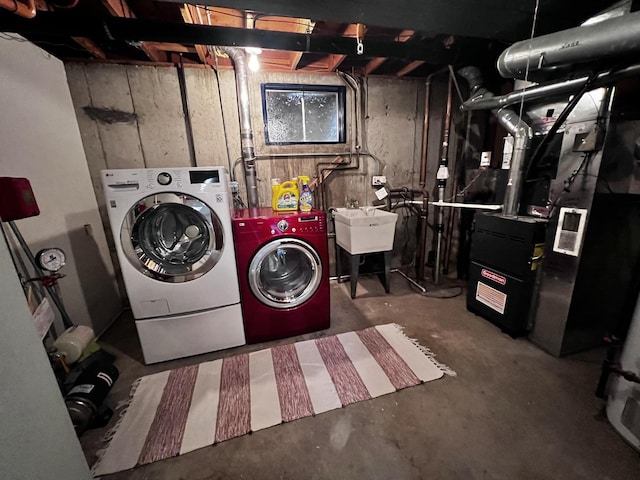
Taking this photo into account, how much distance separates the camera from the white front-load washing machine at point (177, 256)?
149cm

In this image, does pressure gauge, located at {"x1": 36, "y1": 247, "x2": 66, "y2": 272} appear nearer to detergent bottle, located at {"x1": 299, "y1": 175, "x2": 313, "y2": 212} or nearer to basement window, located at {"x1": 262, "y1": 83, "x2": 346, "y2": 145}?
detergent bottle, located at {"x1": 299, "y1": 175, "x2": 313, "y2": 212}

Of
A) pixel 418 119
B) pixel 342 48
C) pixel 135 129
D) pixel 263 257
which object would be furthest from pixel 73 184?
pixel 418 119

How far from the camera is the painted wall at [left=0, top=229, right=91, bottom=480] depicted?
557 millimetres

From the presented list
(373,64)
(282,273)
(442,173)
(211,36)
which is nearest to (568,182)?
(442,173)

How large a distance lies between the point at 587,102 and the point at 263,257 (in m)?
2.20

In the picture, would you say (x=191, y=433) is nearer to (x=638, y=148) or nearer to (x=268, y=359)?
(x=268, y=359)

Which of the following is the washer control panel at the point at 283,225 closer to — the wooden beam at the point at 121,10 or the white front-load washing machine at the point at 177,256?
the white front-load washing machine at the point at 177,256

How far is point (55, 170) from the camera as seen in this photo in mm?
1858

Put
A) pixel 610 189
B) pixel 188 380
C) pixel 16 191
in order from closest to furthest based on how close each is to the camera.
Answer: pixel 16 191 → pixel 610 189 → pixel 188 380

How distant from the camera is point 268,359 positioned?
1765mm

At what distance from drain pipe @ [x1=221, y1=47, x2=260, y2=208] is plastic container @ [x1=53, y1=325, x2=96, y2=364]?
1583mm

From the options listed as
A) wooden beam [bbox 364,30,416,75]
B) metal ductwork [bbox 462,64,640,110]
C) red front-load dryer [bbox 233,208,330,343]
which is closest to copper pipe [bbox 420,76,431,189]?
metal ductwork [bbox 462,64,640,110]

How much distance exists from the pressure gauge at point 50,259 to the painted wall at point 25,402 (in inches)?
44.0

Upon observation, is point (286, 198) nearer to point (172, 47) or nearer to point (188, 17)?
point (188, 17)
